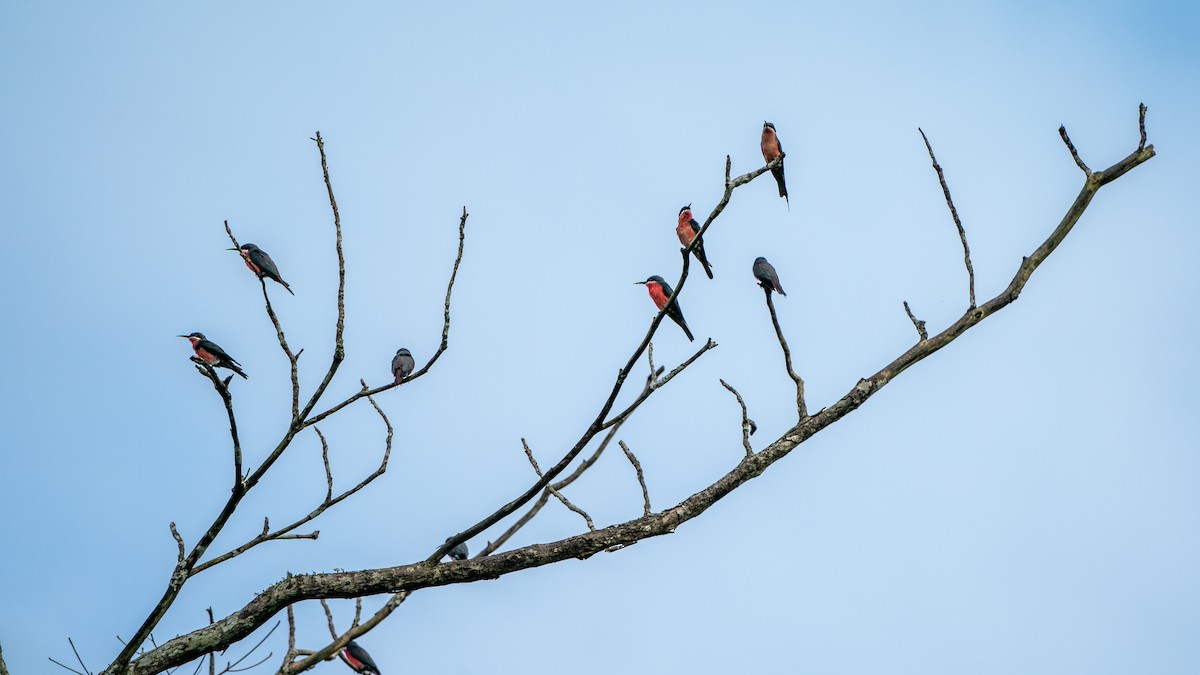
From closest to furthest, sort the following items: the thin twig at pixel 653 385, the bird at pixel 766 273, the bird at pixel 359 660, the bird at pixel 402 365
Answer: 1. the thin twig at pixel 653 385
2. the bird at pixel 359 660
3. the bird at pixel 766 273
4. the bird at pixel 402 365

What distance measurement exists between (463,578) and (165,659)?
3.91 ft

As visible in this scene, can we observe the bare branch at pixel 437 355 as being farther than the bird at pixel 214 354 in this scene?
No

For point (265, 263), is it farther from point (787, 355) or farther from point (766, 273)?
point (787, 355)

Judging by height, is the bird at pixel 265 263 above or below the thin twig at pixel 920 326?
above

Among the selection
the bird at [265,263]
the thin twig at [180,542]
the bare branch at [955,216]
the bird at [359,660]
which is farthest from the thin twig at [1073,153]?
the bird at [265,263]

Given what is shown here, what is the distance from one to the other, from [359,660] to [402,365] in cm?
417

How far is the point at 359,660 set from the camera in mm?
7551

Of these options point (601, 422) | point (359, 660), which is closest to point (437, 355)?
point (601, 422)

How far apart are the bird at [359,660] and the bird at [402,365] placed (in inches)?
142

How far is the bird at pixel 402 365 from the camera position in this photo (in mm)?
10961

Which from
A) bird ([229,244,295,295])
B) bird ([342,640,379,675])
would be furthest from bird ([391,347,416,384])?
bird ([342,640,379,675])

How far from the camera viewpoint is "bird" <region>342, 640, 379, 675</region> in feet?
24.2

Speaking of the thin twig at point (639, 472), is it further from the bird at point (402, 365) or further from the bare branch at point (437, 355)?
the bird at point (402, 365)

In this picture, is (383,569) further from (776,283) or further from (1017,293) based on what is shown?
(776,283)
